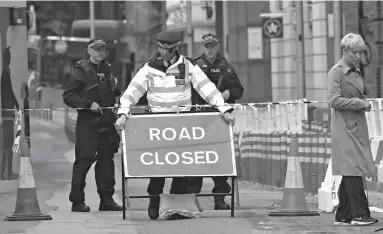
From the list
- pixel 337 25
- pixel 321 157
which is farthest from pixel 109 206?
pixel 337 25

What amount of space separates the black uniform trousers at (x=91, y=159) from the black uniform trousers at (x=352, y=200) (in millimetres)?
3171

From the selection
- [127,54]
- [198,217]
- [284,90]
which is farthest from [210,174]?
[127,54]

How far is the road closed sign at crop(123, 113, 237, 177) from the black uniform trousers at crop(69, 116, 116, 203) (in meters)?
1.39

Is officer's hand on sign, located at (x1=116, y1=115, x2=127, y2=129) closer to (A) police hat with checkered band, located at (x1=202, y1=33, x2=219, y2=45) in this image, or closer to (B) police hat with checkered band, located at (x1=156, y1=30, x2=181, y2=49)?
(B) police hat with checkered band, located at (x1=156, y1=30, x2=181, y2=49)

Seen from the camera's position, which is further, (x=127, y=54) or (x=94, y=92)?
(x=127, y=54)

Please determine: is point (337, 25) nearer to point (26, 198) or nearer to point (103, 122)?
point (103, 122)

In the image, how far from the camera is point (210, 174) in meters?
12.4

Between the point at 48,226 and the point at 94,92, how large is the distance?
2362 millimetres

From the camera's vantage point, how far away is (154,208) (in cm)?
1259

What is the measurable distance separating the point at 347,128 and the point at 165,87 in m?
1.92

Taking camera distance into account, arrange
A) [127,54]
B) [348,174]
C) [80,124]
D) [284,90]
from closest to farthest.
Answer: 1. [348,174]
2. [80,124]
3. [284,90]
4. [127,54]

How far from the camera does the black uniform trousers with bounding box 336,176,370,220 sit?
1157 cm

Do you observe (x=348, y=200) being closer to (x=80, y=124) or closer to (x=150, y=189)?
(x=150, y=189)

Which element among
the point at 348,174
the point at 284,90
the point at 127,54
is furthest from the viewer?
the point at 127,54
